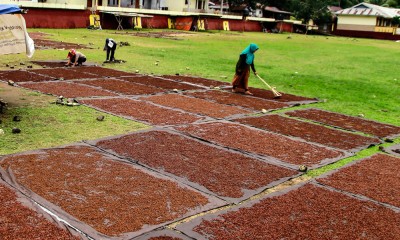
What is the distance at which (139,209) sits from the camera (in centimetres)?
496

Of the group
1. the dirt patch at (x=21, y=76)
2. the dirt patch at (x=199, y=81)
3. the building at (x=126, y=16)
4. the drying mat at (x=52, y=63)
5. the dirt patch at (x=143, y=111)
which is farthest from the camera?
the building at (x=126, y=16)

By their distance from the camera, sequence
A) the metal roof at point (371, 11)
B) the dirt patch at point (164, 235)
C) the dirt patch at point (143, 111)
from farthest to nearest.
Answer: the metal roof at point (371, 11) → the dirt patch at point (143, 111) → the dirt patch at point (164, 235)

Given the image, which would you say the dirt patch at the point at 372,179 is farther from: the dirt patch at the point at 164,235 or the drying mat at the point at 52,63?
the drying mat at the point at 52,63

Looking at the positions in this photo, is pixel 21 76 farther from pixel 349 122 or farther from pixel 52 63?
pixel 349 122

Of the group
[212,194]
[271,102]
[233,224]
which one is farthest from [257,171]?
[271,102]

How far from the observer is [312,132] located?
29.3 ft

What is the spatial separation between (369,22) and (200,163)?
210 ft

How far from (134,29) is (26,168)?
114 feet

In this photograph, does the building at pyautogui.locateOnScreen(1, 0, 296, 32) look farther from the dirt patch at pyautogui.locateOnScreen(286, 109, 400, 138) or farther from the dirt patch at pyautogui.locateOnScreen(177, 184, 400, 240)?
the dirt patch at pyautogui.locateOnScreen(177, 184, 400, 240)

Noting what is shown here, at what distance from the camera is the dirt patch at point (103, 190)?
471 centimetres

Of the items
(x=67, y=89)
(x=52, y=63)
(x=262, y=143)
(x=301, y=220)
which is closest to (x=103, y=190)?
(x=301, y=220)

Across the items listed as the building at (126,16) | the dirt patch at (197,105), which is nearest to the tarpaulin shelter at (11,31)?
the dirt patch at (197,105)

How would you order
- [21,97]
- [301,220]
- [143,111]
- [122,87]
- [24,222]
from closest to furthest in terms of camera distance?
[24,222] → [301,220] → [143,111] → [21,97] → [122,87]

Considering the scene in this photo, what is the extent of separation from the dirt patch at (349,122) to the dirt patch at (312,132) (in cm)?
51
